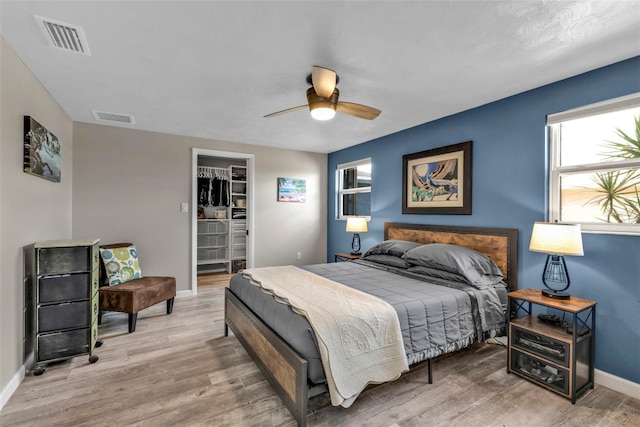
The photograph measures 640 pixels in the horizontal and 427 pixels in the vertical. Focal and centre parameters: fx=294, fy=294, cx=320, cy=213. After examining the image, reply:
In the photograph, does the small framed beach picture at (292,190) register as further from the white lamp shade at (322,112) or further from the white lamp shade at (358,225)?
the white lamp shade at (322,112)

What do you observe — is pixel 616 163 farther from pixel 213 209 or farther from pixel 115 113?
pixel 213 209

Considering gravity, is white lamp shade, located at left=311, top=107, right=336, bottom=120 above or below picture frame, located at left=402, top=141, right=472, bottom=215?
above

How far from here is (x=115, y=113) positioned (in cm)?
355

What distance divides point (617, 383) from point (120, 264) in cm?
489

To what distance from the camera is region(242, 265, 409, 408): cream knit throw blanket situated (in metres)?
1.73

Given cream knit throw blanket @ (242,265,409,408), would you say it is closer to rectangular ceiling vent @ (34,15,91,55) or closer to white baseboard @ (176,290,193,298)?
rectangular ceiling vent @ (34,15,91,55)

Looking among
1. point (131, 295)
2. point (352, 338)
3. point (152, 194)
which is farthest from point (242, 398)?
point (152, 194)

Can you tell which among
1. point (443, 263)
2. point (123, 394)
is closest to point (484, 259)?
point (443, 263)

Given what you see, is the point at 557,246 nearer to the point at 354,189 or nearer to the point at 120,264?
the point at 354,189

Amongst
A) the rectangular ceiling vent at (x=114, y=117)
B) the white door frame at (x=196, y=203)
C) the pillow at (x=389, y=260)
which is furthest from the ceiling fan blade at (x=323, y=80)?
the white door frame at (x=196, y=203)

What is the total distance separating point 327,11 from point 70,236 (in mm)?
4170

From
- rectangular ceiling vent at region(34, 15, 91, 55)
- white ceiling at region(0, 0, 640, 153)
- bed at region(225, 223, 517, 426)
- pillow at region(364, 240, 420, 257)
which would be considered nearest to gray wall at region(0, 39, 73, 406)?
white ceiling at region(0, 0, 640, 153)

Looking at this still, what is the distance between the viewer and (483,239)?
10.4 feet

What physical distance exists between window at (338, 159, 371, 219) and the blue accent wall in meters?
0.92
